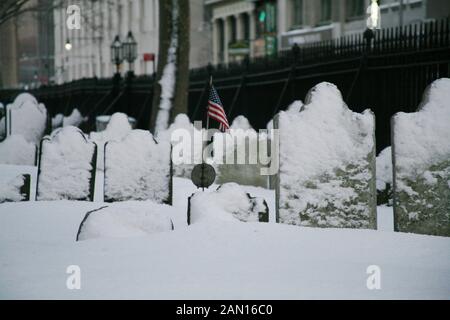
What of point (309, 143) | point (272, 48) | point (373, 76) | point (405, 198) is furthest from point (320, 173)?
point (272, 48)

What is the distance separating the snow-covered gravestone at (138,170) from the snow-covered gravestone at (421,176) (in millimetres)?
2800

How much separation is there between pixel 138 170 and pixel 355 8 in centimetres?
2514

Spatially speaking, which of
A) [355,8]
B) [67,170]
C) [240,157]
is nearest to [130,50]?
[355,8]

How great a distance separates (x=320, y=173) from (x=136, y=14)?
4838 cm

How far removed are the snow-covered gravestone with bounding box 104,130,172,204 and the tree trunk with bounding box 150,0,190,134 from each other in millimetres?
8149

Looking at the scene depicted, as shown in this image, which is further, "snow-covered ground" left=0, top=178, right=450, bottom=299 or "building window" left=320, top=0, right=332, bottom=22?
"building window" left=320, top=0, right=332, bottom=22

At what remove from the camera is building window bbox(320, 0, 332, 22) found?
1367 inches

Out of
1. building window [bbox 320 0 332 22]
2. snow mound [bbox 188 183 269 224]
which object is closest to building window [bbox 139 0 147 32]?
building window [bbox 320 0 332 22]

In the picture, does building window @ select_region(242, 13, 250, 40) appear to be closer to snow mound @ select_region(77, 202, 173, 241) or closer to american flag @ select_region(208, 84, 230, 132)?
american flag @ select_region(208, 84, 230, 132)

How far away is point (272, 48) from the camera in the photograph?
3853cm

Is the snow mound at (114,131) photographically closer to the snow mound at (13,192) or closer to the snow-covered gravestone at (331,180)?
the snow mound at (13,192)

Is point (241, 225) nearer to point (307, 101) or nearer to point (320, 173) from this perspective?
point (320, 173)

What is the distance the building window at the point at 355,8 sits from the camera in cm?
3180

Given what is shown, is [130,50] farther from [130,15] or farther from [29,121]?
[130,15]
